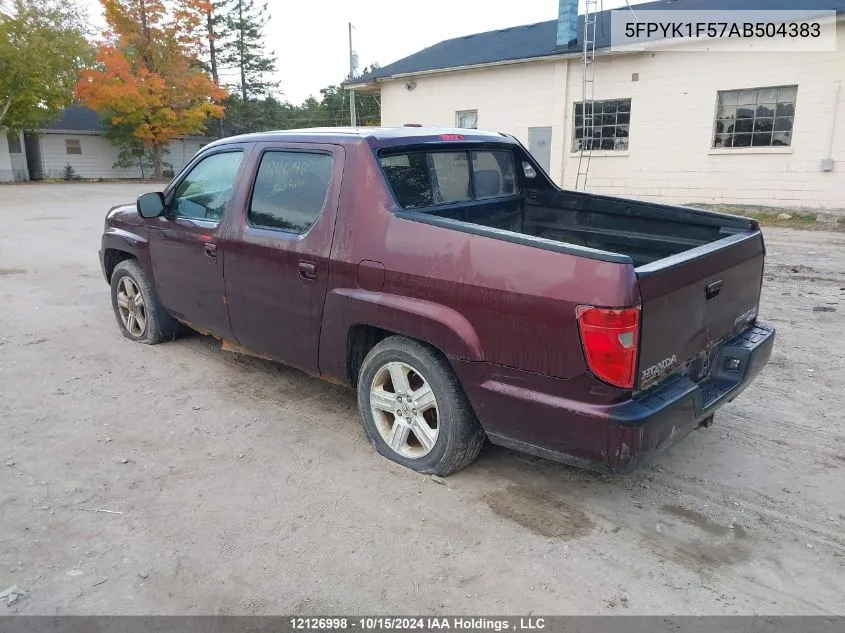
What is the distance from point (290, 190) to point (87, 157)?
1539 inches

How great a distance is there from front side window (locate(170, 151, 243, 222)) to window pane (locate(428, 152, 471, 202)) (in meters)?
1.40

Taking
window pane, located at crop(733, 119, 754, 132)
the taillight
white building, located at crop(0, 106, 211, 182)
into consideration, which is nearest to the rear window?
the taillight

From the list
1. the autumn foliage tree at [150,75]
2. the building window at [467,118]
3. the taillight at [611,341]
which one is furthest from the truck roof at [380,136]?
the autumn foliage tree at [150,75]

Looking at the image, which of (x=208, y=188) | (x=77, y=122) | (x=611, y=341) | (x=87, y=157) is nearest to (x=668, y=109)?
(x=208, y=188)

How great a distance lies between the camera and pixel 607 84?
56.7 feet

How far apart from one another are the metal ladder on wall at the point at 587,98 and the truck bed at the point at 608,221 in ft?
44.5

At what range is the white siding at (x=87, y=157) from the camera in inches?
1423

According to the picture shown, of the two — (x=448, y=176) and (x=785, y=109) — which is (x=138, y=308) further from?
(x=785, y=109)

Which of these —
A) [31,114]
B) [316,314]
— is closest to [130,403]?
[316,314]

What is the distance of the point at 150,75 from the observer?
1299 inches

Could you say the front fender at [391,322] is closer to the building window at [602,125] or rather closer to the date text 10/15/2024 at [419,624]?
the date text 10/15/2024 at [419,624]

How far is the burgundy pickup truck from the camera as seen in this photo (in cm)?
285

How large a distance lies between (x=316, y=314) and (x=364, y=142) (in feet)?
3.39

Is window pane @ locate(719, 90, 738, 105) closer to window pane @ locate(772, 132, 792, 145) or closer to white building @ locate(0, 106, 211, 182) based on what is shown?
window pane @ locate(772, 132, 792, 145)
